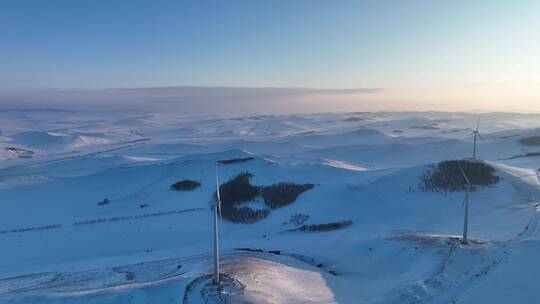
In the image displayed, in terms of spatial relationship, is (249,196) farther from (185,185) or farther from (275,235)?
(275,235)

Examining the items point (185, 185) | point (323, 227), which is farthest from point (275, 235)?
point (185, 185)

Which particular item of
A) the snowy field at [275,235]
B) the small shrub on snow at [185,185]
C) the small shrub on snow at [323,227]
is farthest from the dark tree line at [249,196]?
the small shrub on snow at [323,227]

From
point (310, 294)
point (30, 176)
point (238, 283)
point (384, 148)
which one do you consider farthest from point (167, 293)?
point (384, 148)

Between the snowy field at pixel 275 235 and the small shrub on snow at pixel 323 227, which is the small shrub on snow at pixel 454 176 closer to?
the snowy field at pixel 275 235

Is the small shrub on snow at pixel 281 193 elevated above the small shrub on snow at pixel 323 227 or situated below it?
above

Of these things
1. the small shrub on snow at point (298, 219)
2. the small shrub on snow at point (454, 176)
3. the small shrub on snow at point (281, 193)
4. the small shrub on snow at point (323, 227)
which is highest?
the small shrub on snow at point (454, 176)

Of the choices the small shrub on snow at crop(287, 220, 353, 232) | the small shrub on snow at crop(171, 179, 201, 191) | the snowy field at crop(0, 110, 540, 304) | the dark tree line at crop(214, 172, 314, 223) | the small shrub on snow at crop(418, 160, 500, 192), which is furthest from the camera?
the small shrub on snow at crop(171, 179, 201, 191)

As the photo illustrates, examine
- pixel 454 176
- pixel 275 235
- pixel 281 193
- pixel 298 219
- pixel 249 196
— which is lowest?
pixel 275 235

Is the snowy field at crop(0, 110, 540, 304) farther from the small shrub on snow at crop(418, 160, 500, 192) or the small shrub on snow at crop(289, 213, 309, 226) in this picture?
the small shrub on snow at crop(418, 160, 500, 192)

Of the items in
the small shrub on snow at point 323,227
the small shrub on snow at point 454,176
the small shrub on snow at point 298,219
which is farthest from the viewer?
the small shrub on snow at point 454,176

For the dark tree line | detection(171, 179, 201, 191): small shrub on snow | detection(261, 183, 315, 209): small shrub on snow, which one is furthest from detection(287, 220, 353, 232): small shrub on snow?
detection(171, 179, 201, 191): small shrub on snow
